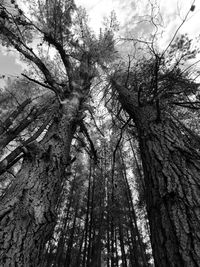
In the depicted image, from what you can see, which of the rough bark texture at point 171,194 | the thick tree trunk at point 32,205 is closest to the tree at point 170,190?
the rough bark texture at point 171,194

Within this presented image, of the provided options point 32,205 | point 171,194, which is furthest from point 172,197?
point 32,205

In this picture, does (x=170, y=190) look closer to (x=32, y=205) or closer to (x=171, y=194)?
(x=171, y=194)

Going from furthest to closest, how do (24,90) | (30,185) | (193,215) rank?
(24,90)
(30,185)
(193,215)

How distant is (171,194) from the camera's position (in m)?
1.10

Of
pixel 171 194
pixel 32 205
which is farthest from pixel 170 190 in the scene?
pixel 32 205

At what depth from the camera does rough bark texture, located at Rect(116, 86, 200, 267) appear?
0.88 m

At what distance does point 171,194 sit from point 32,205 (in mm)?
1047

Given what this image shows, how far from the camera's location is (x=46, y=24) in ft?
14.5

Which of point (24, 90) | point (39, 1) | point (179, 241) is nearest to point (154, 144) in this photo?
point (179, 241)

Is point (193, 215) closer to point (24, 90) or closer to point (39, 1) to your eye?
point (39, 1)

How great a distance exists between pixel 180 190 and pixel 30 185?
3.94ft

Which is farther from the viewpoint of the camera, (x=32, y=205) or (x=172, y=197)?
(x=32, y=205)

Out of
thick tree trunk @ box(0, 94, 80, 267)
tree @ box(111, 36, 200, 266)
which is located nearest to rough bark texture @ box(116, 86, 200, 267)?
tree @ box(111, 36, 200, 266)

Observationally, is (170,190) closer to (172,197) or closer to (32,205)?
(172,197)
